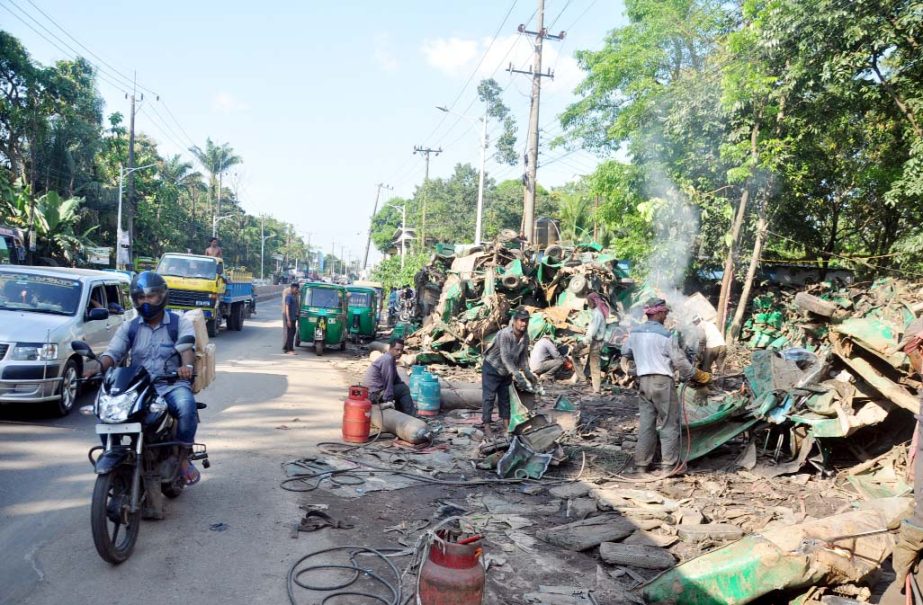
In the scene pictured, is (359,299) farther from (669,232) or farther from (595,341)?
(669,232)

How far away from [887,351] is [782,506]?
2037 millimetres

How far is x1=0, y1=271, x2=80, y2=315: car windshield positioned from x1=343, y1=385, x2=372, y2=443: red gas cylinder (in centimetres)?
396

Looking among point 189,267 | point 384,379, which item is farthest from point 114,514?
point 189,267

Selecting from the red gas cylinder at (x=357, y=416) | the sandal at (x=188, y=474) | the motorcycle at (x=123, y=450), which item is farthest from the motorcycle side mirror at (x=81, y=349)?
the red gas cylinder at (x=357, y=416)

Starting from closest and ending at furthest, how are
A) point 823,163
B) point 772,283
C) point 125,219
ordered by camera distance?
point 823,163 → point 772,283 → point 125,219

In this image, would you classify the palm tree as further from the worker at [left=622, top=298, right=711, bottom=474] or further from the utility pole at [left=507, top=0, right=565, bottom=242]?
the worker at [left=622, top=298, right=711, bottom=474]

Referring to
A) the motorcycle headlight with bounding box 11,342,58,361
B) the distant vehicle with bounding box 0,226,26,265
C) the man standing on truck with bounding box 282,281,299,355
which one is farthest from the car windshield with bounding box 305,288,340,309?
the distant vehicle with bounding box 0,226,26,265

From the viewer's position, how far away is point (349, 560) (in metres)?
4.51

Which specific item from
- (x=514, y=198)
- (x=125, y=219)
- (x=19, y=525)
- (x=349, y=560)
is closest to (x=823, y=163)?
(x=349, y=560)

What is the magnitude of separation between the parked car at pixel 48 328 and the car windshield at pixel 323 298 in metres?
7.72

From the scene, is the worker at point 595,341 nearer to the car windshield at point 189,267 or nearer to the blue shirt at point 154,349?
the blue shirt at point 154,349

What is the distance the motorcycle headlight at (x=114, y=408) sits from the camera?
4191mm

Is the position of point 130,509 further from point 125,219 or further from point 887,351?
point 125,219

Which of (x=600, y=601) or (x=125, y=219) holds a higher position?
(x=125, y=219)
